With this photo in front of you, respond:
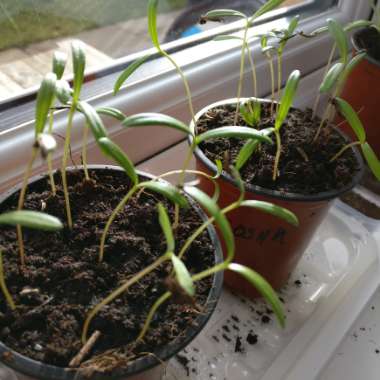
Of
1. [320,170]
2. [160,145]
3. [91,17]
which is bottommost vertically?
[160,145]

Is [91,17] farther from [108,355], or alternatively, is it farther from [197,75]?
[108,355]

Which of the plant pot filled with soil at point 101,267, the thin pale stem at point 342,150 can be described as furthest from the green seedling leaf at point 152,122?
the thin pale stem at point 342,150

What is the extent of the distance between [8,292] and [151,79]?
51cm

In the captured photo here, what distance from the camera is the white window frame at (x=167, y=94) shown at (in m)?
0.72

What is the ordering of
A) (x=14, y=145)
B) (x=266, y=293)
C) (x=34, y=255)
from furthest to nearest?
(x=14, y=145)
(x=34, y=255)
(x=266, y=293)

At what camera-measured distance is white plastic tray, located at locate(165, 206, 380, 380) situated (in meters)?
0.75

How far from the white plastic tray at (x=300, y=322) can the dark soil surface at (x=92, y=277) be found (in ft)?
0.85

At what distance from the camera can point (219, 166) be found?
2.16ft

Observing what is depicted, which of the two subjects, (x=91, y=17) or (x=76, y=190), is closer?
(x=76, y=190)

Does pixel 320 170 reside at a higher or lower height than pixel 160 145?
higher

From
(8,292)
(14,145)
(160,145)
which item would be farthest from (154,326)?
(160,145)

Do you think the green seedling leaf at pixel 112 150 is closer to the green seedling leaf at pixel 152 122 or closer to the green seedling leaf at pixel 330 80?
the green seedling leaf at pixel 152 122

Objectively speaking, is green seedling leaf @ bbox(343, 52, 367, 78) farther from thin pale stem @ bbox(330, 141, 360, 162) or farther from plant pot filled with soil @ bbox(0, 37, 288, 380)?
plant pot filled with soil @ bbox(0, 37, 288, 380)

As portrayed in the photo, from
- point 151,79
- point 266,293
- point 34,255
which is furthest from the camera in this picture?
→ point 151,79
